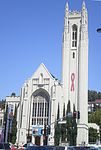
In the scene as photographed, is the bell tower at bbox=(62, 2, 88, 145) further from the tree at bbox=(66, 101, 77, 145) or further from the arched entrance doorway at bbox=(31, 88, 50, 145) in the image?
the arched entrance doorway at bbox=(31, 88, 50, 145)

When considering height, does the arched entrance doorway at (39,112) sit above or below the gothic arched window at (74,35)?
below

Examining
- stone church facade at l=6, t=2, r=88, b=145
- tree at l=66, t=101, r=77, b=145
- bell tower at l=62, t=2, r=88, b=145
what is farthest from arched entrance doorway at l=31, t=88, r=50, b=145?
tree at l=66, t=101, r=77, b=145

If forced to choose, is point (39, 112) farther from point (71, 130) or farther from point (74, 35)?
point (74, 35)

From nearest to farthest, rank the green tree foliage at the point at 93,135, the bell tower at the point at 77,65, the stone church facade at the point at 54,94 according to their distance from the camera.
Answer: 1. the stone church facade at the point at 54,94
2. the bell tower at the point at 77,65
3. the green tree foliage at the point at 93,135

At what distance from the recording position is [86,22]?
315ft

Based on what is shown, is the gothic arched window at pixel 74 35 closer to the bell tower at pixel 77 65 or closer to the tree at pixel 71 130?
the bell tower at pixel 77 65

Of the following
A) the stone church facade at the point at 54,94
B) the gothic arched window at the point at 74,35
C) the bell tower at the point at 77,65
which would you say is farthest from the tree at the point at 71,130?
the gothic arched window at the point at 74,35

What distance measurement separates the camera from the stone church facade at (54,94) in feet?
282

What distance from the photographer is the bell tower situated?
87000 millimetres

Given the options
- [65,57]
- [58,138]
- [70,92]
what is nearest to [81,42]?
[65,57]

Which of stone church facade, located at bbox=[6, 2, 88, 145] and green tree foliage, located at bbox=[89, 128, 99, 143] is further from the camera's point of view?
green tree foliage, located at bbox=[89, 128, 99, 143]

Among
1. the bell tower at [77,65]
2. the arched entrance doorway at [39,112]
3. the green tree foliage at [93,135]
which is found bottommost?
the green tree foliage at [93,135]

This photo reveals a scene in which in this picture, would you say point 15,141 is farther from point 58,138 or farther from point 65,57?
point 65,57

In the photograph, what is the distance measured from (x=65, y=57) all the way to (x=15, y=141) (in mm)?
27709
